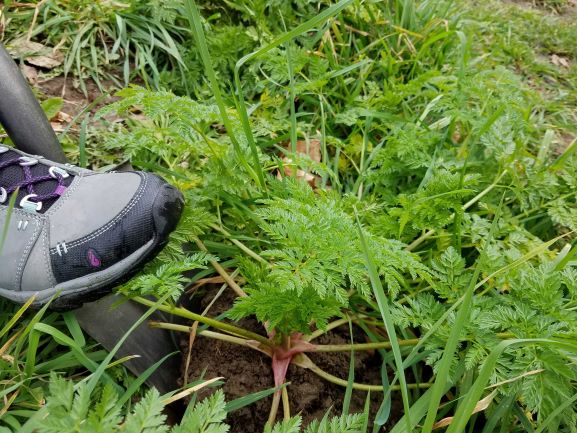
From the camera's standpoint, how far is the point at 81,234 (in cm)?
129

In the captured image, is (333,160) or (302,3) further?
(302,3)

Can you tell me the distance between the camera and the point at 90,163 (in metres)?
1.80

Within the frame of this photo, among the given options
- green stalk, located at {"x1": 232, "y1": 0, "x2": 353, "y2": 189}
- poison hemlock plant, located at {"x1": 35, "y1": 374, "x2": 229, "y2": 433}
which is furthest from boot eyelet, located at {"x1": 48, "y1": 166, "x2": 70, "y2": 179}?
poison hemlock plant, located at {"x1": 35, "y1": 374, "x2": 229, "y2": 433}

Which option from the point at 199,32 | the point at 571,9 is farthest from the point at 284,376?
the point at 571,9

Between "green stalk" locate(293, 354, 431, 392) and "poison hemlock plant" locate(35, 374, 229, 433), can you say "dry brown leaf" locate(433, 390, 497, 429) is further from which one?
"poison hemlock plant" locate(35, 374, 229, 433)

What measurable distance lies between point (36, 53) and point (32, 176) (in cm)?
98

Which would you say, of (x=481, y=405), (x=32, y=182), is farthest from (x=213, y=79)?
(x=481, y=405)

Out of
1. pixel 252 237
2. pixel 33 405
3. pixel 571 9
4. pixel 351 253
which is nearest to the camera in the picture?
pixel 351 253

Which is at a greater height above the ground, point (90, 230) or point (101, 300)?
point (90, 230)

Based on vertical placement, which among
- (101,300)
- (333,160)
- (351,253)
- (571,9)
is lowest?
(571,9)

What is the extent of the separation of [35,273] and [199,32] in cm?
78

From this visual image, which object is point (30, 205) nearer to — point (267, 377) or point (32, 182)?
point (32, 182)

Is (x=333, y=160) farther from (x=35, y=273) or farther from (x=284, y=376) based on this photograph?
(x=35, y=273)

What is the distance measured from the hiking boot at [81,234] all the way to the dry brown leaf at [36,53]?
0.92 metres
